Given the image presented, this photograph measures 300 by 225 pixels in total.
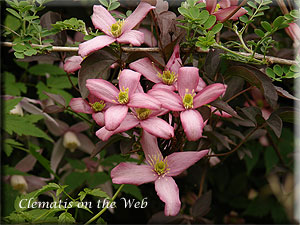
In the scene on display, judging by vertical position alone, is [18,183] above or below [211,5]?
below

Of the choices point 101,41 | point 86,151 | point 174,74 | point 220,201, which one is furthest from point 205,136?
point 220,201

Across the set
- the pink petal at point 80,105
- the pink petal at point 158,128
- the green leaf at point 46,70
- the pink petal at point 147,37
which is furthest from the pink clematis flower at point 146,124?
the green leaf at point 46,70

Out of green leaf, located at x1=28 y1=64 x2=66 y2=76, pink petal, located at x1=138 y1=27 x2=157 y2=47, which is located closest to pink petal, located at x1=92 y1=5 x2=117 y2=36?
pink petal, located at x1=138 y1=27 x2=157 y2=47

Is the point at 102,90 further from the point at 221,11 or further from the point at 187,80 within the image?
the point at 221,11

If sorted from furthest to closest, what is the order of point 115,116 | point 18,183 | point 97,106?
point 18,183 → point 97,106 → point 115,116

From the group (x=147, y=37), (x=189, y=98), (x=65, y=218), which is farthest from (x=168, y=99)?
(x=147, y=37)

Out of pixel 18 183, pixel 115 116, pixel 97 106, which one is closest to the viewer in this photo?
pixel 115 116

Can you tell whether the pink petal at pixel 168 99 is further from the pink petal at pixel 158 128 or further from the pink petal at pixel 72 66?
the pink petal at pixel 72 66

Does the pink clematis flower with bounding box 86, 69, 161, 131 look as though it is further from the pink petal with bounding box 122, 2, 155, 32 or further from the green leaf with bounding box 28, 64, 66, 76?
the green leaf with bounding box 28, 64, 66, 76
